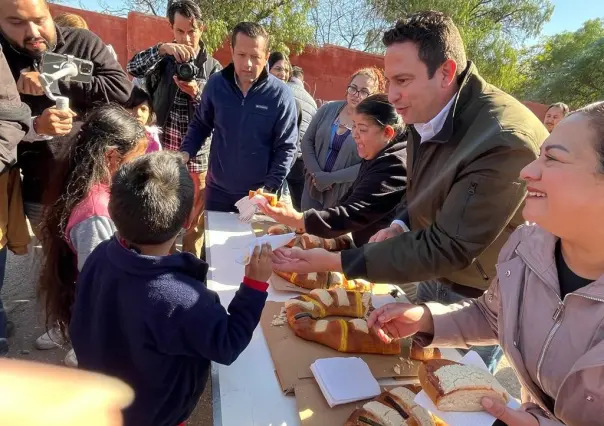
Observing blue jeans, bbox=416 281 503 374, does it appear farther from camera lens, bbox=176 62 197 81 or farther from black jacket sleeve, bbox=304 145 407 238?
camera lens, bbox=176 62 197 81

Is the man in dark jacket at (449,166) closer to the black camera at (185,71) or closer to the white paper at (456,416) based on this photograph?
the white paper at (456,416)

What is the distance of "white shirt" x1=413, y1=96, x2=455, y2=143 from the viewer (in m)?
1.66

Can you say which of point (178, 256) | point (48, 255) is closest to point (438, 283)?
point (178, 256)

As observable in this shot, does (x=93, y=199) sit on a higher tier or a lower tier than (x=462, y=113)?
lower

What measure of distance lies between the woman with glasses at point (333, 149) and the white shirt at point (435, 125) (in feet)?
3.55

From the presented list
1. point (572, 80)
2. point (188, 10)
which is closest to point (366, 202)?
point (188, 10)

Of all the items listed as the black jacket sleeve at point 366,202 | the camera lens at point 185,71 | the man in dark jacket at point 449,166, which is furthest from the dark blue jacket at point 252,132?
the man in dark jacket at point 449,166

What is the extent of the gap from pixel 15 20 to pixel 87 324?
1587mm

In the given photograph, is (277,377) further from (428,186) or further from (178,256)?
(428,186)

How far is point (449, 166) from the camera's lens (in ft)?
5.22

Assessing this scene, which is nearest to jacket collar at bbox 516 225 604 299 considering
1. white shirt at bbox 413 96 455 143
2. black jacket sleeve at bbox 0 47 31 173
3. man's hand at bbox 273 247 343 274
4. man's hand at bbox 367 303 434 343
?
man's hand at bbox 367 303 434 343

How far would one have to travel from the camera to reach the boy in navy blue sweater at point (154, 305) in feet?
3.89

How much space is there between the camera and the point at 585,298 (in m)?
0.99

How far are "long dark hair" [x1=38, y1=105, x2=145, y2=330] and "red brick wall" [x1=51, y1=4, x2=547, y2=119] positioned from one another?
9.93 m
